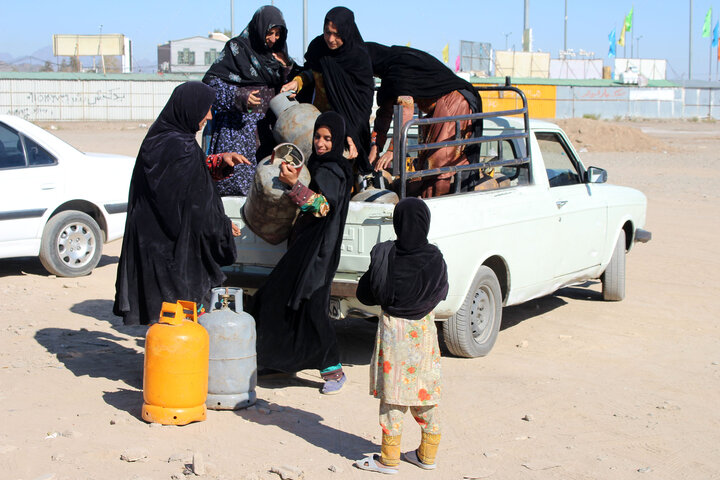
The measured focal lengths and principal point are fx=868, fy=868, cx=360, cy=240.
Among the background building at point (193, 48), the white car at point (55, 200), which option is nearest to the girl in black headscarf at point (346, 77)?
the white car at point (55, 200)

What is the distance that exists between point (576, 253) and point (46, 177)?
17.1 ft

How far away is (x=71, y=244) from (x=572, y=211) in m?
5.04

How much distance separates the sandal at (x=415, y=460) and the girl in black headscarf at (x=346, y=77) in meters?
2.53

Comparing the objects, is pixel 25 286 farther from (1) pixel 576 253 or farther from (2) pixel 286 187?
(1) pixel 576 253

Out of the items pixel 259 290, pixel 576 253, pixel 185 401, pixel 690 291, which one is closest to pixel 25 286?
pixel 259 290

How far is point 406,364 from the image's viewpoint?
4.08 m

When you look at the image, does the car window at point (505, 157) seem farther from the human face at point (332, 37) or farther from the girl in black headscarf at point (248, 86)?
the girl in black headscarf at point (248, 86)

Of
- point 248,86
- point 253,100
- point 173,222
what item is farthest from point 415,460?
point 248,86

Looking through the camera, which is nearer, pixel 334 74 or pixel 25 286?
pixel 334 74

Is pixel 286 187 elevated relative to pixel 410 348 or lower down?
elevated

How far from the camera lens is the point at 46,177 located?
870cm

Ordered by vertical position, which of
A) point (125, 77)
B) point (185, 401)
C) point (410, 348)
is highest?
point (125, 77)

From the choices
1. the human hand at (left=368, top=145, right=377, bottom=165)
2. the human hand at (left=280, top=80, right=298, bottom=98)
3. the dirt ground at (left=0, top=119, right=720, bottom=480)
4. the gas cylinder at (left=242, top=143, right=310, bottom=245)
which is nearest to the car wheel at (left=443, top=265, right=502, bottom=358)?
the dirt ground at (left=0, top=119, right=720, bottom=480)

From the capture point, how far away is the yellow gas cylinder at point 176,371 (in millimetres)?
4680
